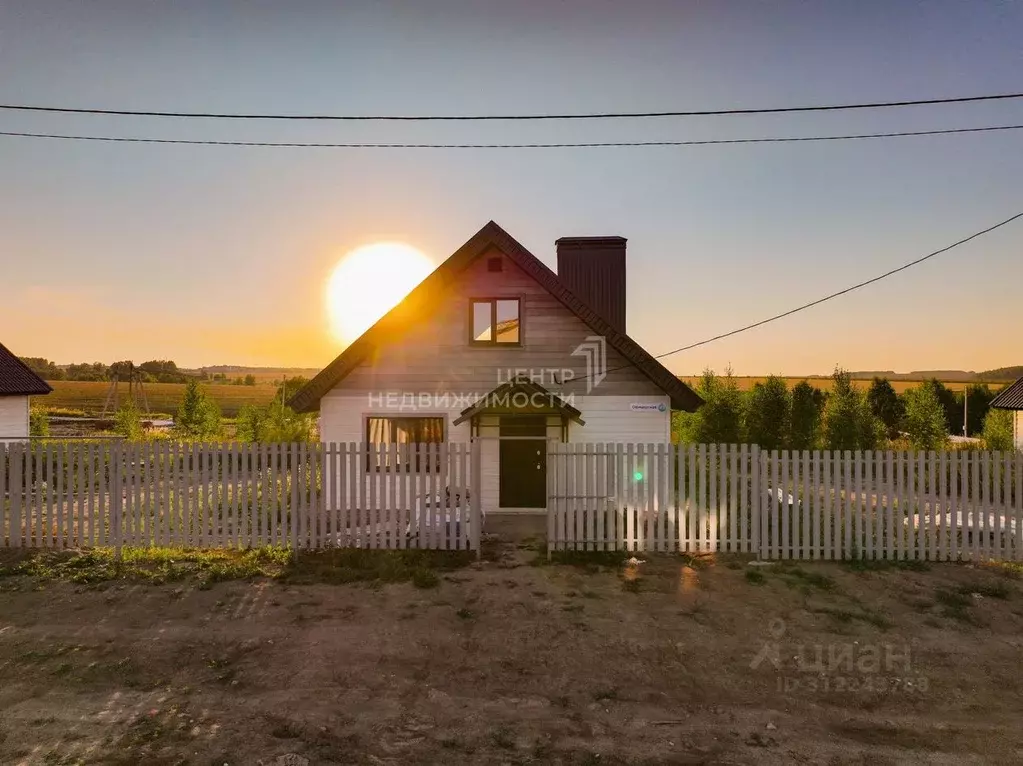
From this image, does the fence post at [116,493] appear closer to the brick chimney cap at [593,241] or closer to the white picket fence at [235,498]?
the white picket fence at [235,498]

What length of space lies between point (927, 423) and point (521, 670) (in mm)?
26487

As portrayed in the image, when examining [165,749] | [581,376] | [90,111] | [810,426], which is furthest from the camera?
[810,426]

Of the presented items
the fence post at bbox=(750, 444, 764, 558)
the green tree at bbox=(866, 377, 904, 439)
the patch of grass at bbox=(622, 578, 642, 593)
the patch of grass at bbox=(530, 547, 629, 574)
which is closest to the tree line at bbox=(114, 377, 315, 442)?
the patch of grass at bbox=(530, 547, 629, 574)

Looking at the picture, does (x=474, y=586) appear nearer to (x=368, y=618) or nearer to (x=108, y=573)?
(x=368, y=618)

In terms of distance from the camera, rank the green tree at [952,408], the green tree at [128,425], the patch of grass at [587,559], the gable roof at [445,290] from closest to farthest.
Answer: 1. the patch of grass at [587,559]
2. the gable roof at [445,290]
3. the green tree at [128,425]
4. the green tree at [952,408]

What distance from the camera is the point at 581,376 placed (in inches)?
531

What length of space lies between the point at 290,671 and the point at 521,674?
2.32 m

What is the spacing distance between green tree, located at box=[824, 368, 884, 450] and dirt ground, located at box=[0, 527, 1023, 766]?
16450mm

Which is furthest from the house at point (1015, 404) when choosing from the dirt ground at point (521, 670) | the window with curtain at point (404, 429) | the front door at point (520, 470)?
the window with curtain at point (404, 429)

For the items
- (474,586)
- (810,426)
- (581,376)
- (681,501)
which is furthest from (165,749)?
(810,426)

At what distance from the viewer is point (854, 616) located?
698 cm

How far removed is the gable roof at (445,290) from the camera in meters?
13.0

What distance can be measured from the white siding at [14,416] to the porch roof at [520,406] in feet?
63.9

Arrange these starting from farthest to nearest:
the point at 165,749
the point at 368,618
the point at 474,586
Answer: the point at 474,586
the point at 368,618
the point at 165,749
